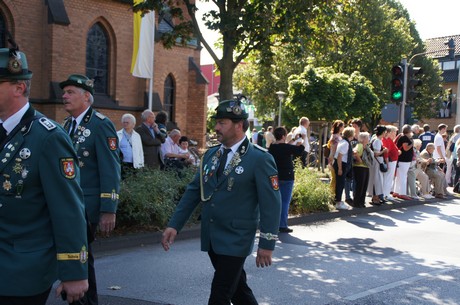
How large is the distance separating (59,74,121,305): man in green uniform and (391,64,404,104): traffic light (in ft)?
40.8

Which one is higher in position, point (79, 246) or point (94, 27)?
point (94, 27)

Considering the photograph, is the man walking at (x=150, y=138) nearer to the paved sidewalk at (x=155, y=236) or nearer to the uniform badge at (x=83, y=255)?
the paved sidewalk at (x=155, y=236)

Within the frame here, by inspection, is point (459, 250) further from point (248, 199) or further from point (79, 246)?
point (79, 246)

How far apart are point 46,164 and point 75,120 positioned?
231 centimetres

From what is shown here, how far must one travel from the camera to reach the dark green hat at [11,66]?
2.96 m

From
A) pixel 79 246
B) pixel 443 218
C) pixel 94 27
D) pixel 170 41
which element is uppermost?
pixel 94 27

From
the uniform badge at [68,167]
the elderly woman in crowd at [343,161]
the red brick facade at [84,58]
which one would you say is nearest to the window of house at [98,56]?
the red brick facade at [84,58]

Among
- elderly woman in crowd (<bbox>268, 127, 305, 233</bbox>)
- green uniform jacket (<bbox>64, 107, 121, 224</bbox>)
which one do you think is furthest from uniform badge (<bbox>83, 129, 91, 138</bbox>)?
elderly woman in crowd (<bbox>268, 127, 305, 233</bbox>)

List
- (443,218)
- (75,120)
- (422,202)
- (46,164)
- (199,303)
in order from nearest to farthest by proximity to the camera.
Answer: (46,164) < (75,120) < (199,303) < (443,218) < (422,202)

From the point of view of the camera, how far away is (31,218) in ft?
9.73

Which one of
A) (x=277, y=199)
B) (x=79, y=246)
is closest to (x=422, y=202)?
(x=277, y=199)

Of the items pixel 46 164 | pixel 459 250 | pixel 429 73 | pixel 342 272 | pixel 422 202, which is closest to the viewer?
pixel 46 164

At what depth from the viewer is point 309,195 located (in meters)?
12.8

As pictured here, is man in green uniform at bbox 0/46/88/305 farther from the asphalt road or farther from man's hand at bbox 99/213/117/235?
the asphalt road
